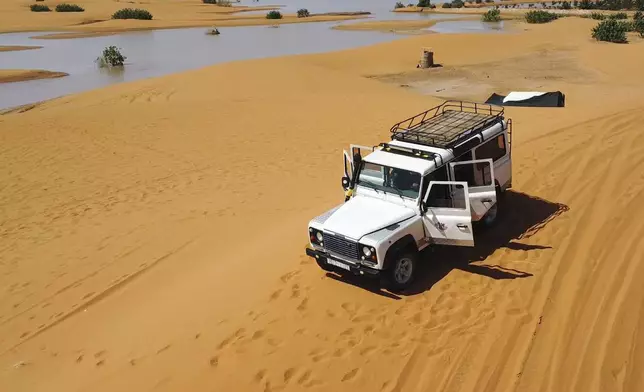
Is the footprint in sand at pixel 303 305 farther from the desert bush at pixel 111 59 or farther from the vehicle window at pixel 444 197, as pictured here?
the desert bush at pixel 111 59

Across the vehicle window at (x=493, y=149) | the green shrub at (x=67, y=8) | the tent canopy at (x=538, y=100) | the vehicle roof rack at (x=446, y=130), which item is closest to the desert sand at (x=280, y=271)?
the vehicle window at (x=493, y=149)

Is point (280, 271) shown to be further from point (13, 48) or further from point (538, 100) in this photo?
point (13, 48)

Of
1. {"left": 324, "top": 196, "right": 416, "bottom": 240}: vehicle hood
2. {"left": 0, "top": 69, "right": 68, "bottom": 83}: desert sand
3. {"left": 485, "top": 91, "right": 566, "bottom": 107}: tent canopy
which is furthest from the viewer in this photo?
{"left": 0, "top": 69, "right": 68, "bottom": 83}: desert sand

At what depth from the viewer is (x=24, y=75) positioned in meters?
36.2

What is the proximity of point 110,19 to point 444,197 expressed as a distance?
72.6 m

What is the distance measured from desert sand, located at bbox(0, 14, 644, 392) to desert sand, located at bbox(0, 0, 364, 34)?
158 feet

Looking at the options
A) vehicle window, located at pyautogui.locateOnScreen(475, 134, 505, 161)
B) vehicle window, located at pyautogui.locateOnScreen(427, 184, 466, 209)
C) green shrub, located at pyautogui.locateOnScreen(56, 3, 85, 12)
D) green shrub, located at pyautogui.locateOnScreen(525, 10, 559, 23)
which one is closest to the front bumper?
vehicle window, located at pyautogui.locateOnScreen(427, 184, 466, 209)

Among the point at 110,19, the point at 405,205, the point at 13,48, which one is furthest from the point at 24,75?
the point at 110,19

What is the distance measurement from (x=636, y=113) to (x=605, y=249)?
33.3 ft

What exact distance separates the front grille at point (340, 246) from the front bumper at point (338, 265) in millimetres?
116

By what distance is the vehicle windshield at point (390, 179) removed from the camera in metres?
8.56

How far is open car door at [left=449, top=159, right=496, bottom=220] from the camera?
347 inches

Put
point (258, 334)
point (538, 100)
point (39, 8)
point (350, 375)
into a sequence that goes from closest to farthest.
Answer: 1. point (350, 375)
2. point (258, 334)
3. point (538, 100)
4. point (39, 8)

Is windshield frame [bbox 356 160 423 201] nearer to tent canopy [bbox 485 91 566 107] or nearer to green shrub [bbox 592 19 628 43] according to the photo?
tent canopy [bbox 485 91 566 107]
